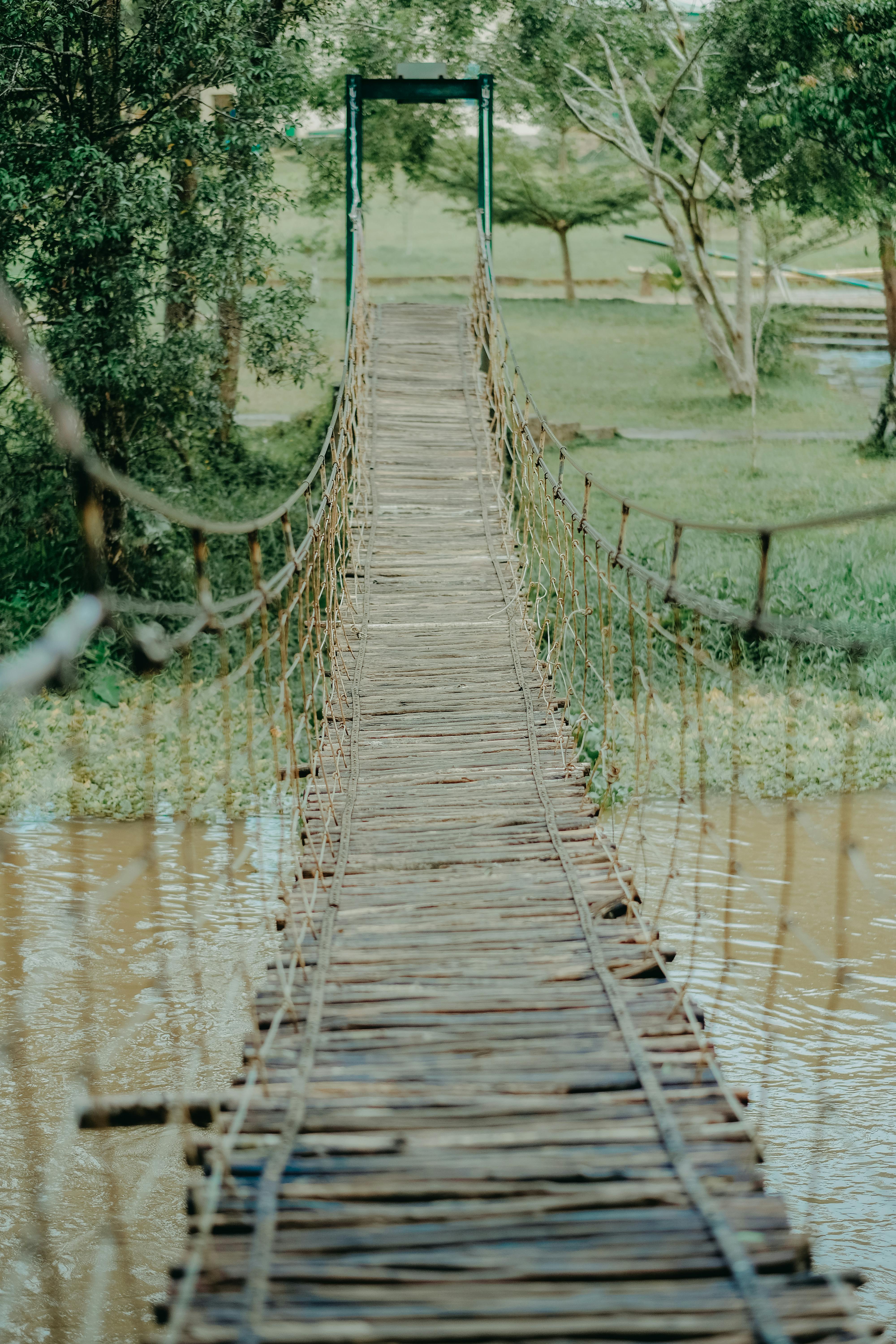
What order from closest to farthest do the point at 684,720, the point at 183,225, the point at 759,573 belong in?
the point at 684,720
the point at 759,573
the point at 183,225

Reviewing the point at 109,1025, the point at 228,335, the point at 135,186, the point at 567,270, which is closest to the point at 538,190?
the point at 567,270

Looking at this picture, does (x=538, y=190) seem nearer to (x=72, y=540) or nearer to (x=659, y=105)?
(x=659, y=105)

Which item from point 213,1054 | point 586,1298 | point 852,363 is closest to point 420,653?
point 213,1054

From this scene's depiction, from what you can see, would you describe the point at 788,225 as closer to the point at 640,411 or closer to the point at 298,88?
the point at 640,411

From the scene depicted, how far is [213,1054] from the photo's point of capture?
4.12 meters

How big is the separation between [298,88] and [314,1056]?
5.99 meters

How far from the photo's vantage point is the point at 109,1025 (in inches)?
169

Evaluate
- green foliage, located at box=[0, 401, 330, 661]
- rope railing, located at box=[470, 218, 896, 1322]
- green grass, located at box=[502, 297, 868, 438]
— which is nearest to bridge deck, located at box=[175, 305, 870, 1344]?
rope railing, located at box=[470, 218, 896, 1322]

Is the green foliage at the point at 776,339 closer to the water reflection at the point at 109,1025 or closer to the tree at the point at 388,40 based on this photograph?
the tree at the point at 388,40

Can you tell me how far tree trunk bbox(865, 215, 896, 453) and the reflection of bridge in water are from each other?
5.67 metres

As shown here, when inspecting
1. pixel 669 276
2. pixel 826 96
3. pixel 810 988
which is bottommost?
pixel 810 988

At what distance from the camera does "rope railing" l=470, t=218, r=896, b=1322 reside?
121 inches

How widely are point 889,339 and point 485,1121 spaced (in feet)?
31.0

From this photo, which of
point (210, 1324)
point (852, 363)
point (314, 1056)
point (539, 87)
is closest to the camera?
point (210, 1324)
